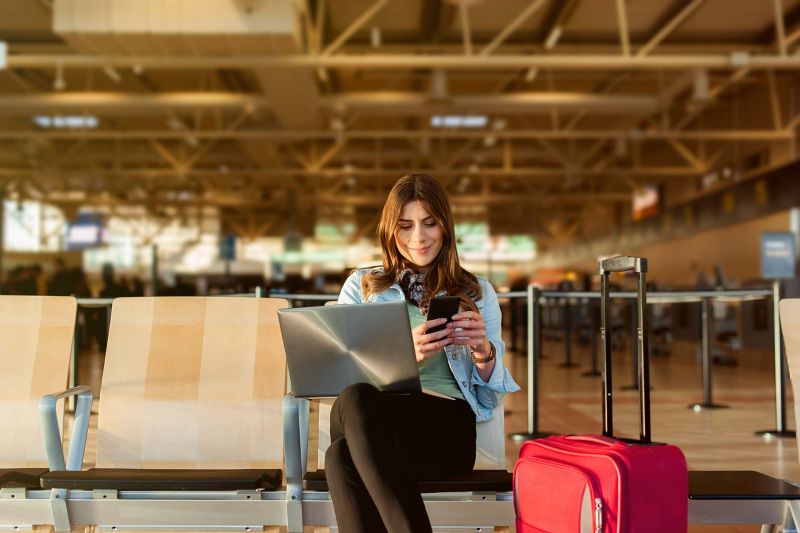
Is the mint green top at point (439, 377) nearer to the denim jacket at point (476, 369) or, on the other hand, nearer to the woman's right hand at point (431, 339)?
the denim jacket at point (476, 369)

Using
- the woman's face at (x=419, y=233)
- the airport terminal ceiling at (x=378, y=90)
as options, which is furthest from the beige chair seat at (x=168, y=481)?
the airport terminal ceiling at (x=378, y=90)

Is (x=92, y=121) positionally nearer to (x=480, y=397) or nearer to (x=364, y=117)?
(x=364, y=117)

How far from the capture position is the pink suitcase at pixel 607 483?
1.88 meters

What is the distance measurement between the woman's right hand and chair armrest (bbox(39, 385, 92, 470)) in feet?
3.38

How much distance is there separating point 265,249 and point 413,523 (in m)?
25.3

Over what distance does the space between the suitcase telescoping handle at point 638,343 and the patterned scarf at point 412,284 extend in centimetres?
53

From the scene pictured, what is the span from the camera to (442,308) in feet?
6.92

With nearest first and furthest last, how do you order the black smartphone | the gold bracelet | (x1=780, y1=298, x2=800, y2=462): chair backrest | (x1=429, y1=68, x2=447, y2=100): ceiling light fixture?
the black smartphone < the gold bracelet < (x1=780, y1=298, x2=800, y2=462): chair backrest < (x1=429, y1=68, x2=447, y2=100): ceiling light fixture

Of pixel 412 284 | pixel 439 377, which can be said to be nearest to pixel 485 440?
pixel 439 377

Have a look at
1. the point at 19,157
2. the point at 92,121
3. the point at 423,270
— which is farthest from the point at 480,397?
the point at 19,157

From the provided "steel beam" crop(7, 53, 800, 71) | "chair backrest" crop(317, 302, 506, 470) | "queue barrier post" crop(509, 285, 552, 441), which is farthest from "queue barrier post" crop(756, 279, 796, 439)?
"steel beam" crop(7, 53, 800, 71)

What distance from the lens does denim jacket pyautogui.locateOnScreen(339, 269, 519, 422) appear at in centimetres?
235

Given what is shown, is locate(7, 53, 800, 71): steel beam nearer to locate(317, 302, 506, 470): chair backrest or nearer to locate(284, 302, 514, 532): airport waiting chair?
locate(317, 302, 506, 470): chair backrest

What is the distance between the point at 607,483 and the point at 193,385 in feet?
4.50
